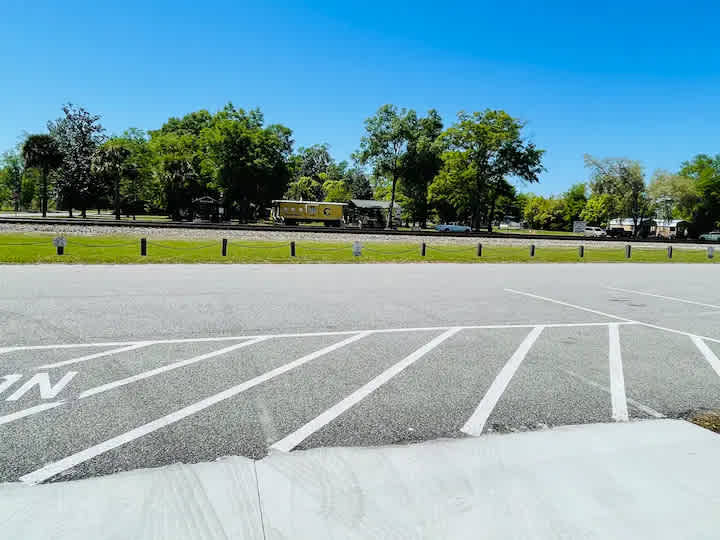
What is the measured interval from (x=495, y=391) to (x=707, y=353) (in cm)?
396

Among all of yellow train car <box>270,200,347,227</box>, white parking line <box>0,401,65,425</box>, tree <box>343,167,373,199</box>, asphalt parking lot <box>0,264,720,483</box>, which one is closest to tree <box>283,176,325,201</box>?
tree <box>343,167,373,199</box>

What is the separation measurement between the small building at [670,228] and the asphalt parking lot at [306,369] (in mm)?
79607

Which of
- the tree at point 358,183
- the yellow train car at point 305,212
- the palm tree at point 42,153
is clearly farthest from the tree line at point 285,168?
the tree at point 358,183

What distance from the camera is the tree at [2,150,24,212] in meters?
98.3

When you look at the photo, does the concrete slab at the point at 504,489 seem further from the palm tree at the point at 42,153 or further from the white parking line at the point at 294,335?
the palm tree at the point at 42,153

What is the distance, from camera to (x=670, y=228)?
8150 centimetres

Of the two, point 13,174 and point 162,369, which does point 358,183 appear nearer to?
point 13,174

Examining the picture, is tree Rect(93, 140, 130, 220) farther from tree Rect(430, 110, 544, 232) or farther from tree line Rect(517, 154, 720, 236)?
tree line Rect(517, 154, 720, 236)

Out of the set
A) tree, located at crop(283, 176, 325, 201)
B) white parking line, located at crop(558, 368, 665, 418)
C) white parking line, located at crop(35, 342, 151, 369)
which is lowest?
white parking line, located at crop(35, 342, 151, 369)

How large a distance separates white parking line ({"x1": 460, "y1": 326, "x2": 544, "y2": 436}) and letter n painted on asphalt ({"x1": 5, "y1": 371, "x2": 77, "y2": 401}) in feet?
12.5

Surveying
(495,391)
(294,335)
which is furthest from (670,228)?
(495,391)

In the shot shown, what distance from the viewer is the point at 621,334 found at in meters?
7.59

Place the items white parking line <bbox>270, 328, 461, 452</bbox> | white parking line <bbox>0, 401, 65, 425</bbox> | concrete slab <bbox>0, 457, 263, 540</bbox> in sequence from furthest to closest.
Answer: white parking line <bbox>0, 401, 65, 425</bbox> < white parking line <bbox>270, 328, 461, 452</bbox> < concrete slab <bbox>0, 457, 263, 540</bbox>

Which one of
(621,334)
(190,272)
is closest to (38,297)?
(190,272)
